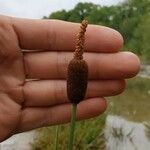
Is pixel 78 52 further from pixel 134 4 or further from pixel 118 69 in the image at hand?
pixel 134 4

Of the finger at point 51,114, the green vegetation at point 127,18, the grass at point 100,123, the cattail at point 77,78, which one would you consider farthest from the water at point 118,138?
the green vegetation at point 127,18

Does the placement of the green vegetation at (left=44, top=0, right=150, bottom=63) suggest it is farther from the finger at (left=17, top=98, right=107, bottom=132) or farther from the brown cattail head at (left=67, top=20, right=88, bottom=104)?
the brown cattail head at (left=67, top=20, right=88, bottom=104)

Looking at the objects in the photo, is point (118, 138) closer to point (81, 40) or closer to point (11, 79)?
point (11, 79)

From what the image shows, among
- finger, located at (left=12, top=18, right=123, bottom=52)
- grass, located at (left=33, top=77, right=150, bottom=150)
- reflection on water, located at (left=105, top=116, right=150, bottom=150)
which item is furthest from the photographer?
reflection on water, located at (left=105, top=116, right=150, bottom=150)

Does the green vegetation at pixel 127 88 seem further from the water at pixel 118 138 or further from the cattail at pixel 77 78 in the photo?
the cattail at pixel 77 78

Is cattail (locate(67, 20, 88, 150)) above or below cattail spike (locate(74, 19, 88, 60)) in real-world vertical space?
below

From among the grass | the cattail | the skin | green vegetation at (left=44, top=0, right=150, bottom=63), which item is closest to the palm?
the skin
